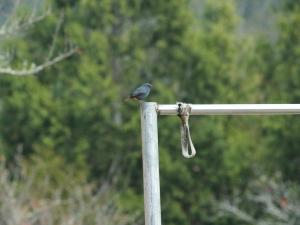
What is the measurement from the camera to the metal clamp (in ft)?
15.7

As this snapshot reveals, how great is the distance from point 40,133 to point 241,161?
418 centimetres

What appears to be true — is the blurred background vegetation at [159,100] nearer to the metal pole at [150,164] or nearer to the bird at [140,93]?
the bird at [140,93]

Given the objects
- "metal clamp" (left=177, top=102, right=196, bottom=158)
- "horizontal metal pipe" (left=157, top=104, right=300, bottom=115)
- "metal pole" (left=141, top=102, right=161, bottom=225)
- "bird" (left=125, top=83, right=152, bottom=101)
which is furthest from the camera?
"bird" (left=125, top=83, right=152, bottom=101)

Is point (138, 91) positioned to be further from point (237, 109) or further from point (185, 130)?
point (237, 109)

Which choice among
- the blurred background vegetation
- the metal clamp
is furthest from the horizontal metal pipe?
the blurred background vegetation

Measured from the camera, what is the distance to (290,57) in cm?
2294

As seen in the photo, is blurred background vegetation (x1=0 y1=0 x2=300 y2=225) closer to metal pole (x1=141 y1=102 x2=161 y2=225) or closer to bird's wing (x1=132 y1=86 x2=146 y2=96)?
bird's wing (x1=132 y1=86 x2=146 y2=96)

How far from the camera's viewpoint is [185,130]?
15.9 feet

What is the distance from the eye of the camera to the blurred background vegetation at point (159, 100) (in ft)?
74.7

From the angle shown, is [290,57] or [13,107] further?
[13,107]

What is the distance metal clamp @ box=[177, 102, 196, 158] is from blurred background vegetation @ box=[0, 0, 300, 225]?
17071 millimetres

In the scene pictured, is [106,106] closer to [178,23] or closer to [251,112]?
[178,23]

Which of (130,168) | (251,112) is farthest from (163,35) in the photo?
(251,112)

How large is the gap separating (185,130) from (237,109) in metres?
0.27
